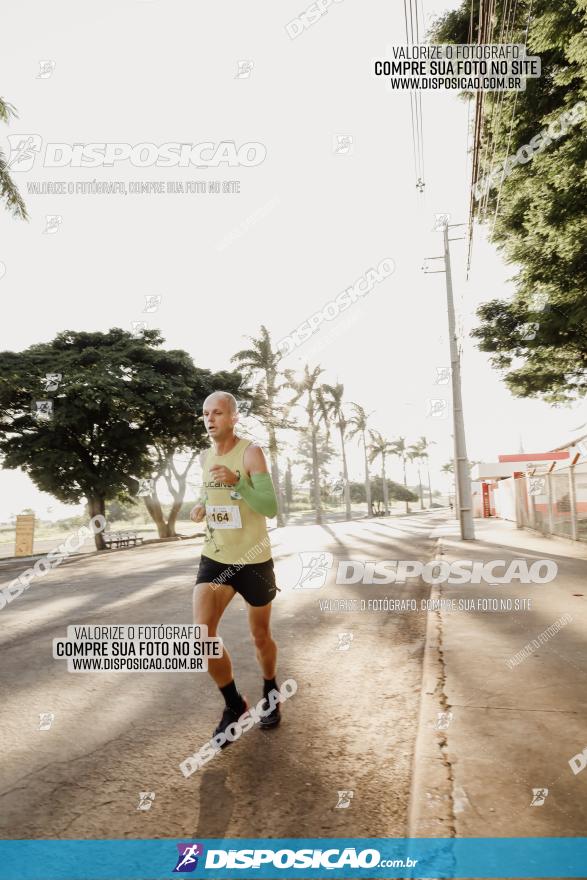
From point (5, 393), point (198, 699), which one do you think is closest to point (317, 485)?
point (5, 393)

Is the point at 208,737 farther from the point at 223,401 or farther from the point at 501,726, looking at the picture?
the point at 223,401

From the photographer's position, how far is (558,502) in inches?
564

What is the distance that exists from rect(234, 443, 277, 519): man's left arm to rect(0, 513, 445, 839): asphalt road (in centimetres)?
133

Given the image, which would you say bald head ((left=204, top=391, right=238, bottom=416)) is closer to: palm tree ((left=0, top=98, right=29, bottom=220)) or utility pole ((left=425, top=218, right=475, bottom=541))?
utility pole ((left=425, top=218, right=475, bottom=541))

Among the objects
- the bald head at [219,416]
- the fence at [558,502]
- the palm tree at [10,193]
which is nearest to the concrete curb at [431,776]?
the bald head at [219,416]

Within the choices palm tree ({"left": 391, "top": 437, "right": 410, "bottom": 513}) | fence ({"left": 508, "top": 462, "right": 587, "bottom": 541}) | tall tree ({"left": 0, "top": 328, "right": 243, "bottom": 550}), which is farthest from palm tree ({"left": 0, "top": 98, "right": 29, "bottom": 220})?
palm tree ({"left": 391, "top": 437, "right": 410, "bottom": 513})

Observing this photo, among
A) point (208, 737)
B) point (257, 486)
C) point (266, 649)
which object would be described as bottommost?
point (208, 737)

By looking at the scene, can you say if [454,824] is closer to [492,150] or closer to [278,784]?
[278,784]

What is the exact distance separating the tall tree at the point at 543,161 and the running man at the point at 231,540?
292 inches

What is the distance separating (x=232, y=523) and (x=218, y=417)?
0.64 m

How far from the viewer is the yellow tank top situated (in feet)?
10.9

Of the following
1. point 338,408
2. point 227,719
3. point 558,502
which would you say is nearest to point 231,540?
point 227,719

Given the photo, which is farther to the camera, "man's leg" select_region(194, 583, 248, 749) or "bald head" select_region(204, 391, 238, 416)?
"bald head" select_region(204, 391, 238, 416)

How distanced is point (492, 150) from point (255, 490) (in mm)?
13730
